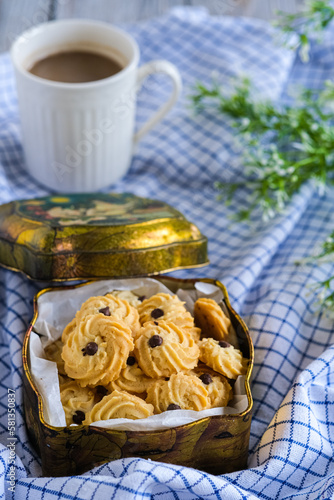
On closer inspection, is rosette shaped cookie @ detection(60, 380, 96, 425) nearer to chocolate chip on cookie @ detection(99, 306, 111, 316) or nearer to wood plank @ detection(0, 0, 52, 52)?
chocolate chip on cookie @ detection(99, 306, 111, 316)

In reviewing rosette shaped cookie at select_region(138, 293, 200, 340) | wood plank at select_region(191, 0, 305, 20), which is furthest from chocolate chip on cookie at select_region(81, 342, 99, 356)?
wood plank at select_region(191, 0, 305, 20)

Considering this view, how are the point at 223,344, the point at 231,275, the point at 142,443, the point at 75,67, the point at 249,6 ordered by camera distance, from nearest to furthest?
the point at 142,443
the point at 223,344
the point at 231,275
the point at 75,67
the point at 249,6

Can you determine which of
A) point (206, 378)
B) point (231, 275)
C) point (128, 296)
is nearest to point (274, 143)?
point (231, 275)

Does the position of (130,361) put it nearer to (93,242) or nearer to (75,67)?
(93,242)

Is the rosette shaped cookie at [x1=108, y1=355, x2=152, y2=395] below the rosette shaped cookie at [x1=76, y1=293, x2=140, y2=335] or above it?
below

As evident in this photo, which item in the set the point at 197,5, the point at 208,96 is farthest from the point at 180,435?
the point at 197,5
